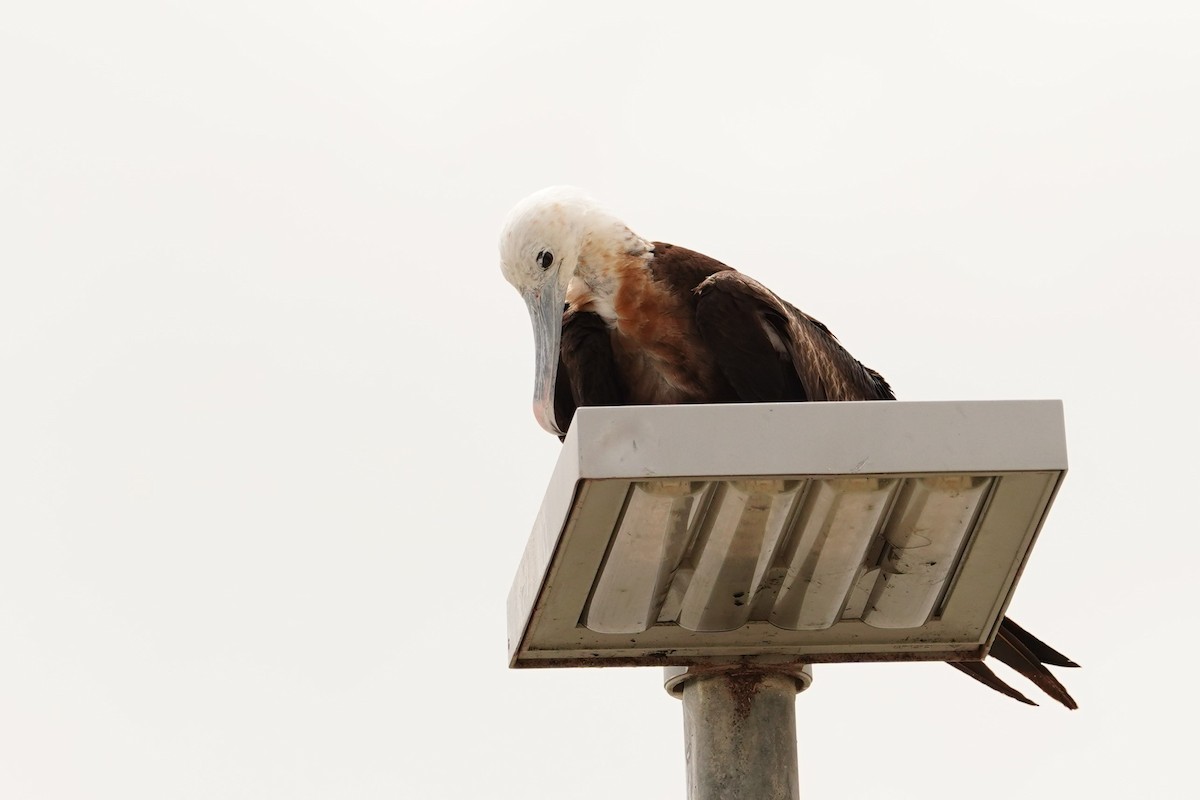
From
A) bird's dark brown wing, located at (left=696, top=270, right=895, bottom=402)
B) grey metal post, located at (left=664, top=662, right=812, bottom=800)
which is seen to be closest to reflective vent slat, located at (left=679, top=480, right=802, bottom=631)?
grey metal post, located at (left=664, top=662, right=812, bottom=800)

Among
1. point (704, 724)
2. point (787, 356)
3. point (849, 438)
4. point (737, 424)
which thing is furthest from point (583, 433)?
point (787, 356)

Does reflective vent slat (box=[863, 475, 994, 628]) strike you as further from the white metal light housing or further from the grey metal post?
the grey metal post

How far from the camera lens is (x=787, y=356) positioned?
20.4ft

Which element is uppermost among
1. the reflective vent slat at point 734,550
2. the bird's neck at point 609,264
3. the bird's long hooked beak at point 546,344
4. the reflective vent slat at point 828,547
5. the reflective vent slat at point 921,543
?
the bird's neck at point 609,264

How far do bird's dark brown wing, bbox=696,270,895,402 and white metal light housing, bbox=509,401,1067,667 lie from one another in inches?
53.5

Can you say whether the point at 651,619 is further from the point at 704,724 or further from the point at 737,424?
the point at 737,424

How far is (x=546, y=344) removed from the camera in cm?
611

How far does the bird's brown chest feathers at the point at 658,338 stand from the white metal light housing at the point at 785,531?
4.99ft

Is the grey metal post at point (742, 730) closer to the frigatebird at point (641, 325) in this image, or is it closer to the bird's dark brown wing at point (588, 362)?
the frigatebird at point (641, 325)

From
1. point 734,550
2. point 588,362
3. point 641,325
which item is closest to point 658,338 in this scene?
point 641,325

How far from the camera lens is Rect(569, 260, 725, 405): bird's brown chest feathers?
6.36 meters

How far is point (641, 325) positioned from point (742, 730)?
1819 mm

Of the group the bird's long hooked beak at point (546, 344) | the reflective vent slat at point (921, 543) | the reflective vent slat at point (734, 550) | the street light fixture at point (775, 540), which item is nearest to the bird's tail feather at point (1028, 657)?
the street light fixture at point (775, 540)

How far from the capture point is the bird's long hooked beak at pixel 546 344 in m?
5.99
